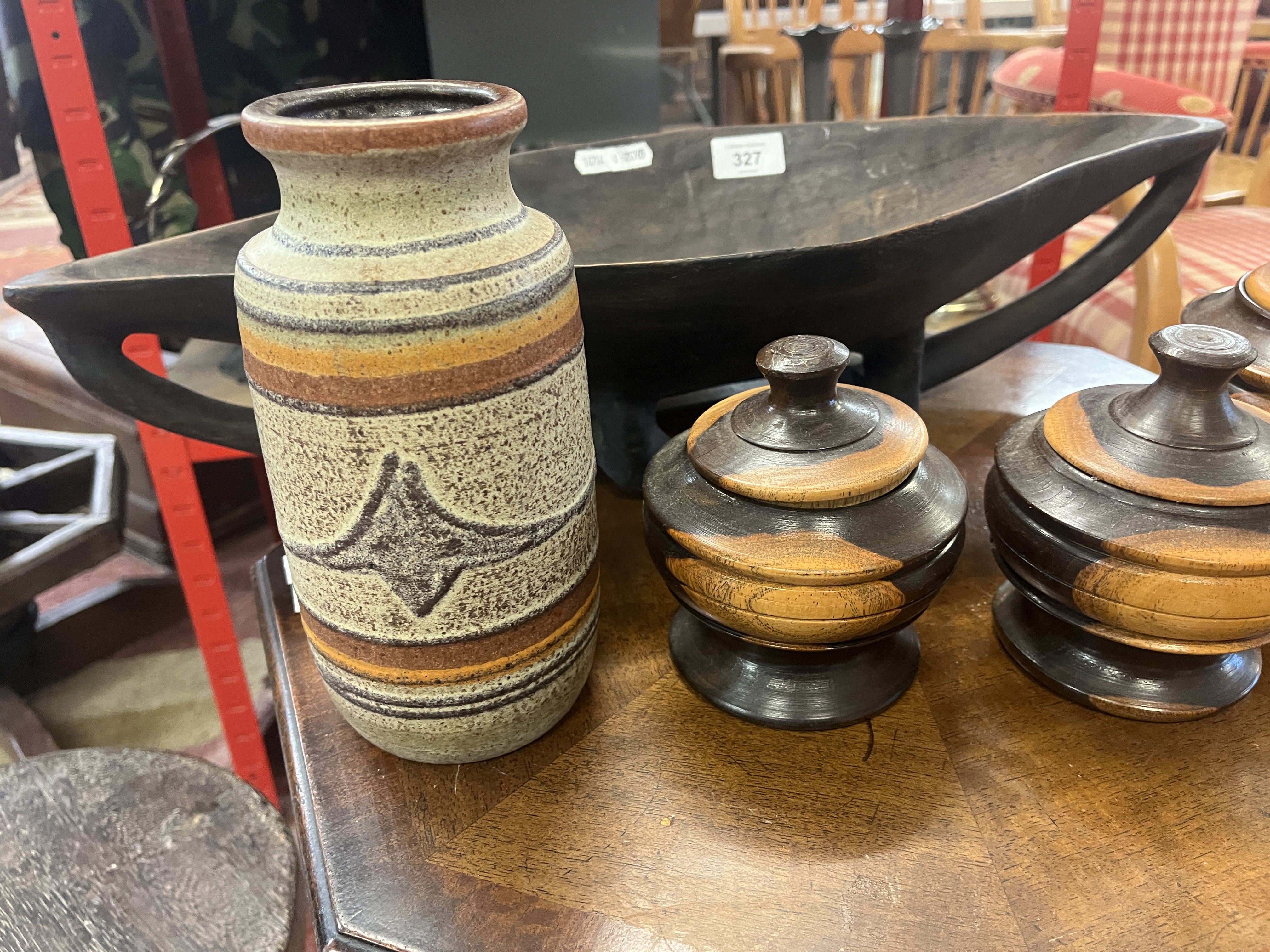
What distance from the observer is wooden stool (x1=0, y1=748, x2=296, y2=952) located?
1.37ft

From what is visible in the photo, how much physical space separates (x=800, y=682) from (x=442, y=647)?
0.21m

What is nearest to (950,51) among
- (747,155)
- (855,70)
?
(855,70)

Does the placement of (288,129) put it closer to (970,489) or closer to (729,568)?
(729,568)

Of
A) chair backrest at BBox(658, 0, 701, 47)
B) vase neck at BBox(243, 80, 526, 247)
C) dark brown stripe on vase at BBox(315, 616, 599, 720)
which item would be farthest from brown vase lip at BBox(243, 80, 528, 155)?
chair backrest at BBox(658, 0, 701, 47)

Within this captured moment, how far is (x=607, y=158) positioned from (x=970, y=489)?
0.45 metres

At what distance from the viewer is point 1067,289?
0.76 meters

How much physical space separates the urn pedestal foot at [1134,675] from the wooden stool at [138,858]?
434mm

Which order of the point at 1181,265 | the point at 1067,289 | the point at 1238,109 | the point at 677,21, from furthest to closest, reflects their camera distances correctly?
1. the point at 1238,109
2. the point at 677,21
3. the point at 1181,265
4. the point at 1067,289

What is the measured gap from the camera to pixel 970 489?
2.36ft

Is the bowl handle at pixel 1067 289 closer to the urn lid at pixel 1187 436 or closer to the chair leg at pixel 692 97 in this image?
the urn lid at pixel 1187 436

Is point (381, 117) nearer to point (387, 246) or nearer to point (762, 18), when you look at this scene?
point (387, 246)

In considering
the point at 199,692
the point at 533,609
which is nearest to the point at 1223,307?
the point at 533,609

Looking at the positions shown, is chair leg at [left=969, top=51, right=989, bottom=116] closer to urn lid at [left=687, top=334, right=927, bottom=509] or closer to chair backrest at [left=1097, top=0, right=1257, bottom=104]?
chair backrest at [left=1097, top=0, right=1257, bottom=104]

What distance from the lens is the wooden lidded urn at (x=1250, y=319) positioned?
58cm
